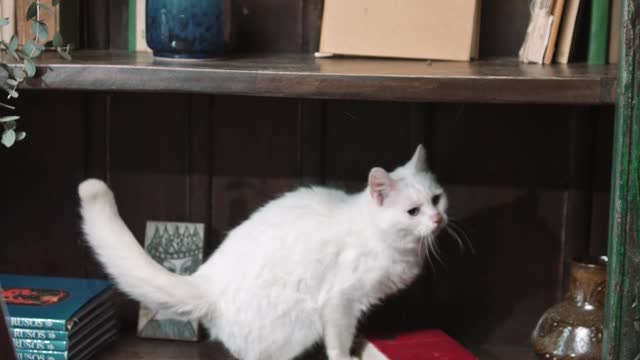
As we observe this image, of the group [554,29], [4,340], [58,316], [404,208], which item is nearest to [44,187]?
[58,316]

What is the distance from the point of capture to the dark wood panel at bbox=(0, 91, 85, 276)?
1.55 meters

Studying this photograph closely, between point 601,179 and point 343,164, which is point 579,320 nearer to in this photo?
point 601,179

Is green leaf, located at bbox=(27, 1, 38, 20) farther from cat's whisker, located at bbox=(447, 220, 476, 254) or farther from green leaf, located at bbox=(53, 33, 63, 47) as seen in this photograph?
cat's whisker, located at bbox=(447, 220, 476, 254)

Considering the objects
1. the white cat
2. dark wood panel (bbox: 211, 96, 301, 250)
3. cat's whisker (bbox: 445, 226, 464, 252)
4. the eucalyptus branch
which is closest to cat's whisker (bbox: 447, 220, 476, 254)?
cat's whisker (bbox: 445, 226, 464, 252)

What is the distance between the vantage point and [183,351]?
149 centimetres

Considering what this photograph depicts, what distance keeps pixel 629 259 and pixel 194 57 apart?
2.08ft

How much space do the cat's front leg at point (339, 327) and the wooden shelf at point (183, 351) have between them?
113 mm

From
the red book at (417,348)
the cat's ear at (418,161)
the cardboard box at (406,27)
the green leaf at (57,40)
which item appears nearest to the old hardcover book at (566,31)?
the cardboard box at (406,27)

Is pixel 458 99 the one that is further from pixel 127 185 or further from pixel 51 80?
pixel 127 185

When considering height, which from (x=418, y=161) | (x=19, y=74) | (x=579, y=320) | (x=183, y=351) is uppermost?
(x=19, y=74)

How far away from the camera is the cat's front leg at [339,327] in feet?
4.45

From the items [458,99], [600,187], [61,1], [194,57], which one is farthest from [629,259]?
[61,1]

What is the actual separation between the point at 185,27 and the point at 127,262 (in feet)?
1.16

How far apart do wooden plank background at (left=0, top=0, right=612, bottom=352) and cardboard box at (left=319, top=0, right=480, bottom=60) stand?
0.42 feet
